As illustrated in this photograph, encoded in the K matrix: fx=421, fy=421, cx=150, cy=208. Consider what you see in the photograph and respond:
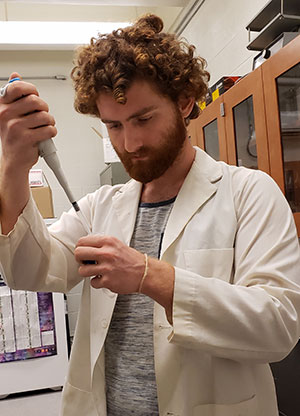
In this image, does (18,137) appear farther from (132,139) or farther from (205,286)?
(205,286)

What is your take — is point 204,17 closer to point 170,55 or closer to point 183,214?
point 170,55

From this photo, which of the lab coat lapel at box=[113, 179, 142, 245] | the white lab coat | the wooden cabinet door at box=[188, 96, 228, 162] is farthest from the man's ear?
the wooden cabinet door at box=[188, 96, 228, 162]

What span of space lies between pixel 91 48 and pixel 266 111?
74cm

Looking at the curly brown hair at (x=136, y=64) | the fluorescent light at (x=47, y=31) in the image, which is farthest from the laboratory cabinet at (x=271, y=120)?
the fluorescent light at (x=47, y=31)

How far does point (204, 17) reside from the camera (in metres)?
3.09

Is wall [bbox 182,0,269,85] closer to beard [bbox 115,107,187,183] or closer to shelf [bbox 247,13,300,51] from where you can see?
shelf [bbox 247,13,300,51]

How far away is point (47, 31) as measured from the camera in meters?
3.34

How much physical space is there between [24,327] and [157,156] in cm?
252

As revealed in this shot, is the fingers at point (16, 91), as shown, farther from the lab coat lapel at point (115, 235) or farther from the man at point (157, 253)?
the lab coat lapel at point (115, 235)

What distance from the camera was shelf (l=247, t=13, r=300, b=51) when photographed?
63.6 inches

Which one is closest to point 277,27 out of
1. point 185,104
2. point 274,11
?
point 274,11

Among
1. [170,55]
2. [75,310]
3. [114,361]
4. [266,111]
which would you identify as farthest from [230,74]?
[75,310]

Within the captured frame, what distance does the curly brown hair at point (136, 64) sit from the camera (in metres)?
1.06

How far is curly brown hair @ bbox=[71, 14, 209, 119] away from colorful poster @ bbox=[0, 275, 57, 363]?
230cm
